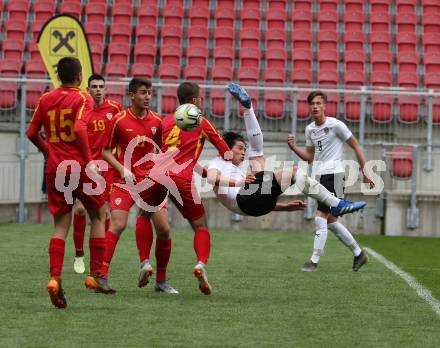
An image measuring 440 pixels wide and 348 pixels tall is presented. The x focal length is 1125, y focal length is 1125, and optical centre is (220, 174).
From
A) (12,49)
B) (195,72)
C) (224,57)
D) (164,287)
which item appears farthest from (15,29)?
(164,287)

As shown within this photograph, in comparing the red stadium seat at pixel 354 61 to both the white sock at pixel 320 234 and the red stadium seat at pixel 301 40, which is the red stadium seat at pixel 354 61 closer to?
the red stadium seat at pixel 301 40

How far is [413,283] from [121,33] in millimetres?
13842

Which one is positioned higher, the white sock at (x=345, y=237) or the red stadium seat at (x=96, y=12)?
the red stadium seat at (x=96, y=12)

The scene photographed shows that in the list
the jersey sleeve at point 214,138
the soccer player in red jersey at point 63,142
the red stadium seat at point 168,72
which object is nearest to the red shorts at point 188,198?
the jersey sleeve at point 214,138

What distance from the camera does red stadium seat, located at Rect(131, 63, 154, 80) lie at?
873 inches

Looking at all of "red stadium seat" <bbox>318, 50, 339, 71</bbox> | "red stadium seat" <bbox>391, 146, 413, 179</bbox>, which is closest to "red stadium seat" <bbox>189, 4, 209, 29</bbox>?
"red stadium seat" <bbox>318, 50, 339, 71</bbox>

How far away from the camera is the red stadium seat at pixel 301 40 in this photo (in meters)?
23.0

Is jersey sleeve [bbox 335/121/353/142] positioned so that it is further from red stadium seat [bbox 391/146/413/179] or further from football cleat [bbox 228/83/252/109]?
red stadium seat [bbox 391/146/413/179]

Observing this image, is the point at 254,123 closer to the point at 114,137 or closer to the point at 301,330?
the point at 114,137

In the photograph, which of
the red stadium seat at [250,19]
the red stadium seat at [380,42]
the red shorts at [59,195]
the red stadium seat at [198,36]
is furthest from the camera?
the red stadium seat at [250,19]

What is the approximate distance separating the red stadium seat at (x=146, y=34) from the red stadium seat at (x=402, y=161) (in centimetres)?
657

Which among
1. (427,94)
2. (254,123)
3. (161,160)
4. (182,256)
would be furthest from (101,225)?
(427,94)

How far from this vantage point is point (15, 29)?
76.2 ft

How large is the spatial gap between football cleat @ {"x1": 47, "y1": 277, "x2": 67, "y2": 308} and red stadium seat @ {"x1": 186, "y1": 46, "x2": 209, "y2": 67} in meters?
14.7
